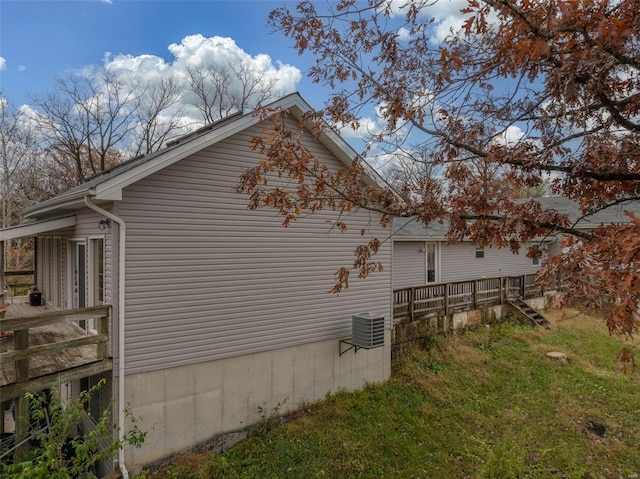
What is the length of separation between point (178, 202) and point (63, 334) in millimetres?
3682

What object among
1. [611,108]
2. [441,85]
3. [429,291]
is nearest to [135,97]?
[429,291]

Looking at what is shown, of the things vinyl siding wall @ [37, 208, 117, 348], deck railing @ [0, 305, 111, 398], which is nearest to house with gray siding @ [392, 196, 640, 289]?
vinyl siding wall @ [37, 208, 117, 348]

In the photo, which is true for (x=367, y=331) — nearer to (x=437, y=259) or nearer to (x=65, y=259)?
(x=65, y=259)

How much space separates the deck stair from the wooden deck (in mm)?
13824

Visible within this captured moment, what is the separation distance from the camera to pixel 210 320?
676cm

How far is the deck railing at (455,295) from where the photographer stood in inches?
431

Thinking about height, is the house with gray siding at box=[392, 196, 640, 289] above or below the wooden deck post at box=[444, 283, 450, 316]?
above

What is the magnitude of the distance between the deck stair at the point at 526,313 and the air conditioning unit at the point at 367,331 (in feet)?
27.4

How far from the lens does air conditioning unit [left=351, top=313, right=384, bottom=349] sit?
8.15 meters

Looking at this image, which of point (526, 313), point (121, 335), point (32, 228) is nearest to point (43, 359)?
point (121, 335)

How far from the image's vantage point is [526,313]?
1411 cm

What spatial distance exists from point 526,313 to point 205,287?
505 inches

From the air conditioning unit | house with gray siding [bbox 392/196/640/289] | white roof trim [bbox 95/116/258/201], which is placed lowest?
the air conditioning unit

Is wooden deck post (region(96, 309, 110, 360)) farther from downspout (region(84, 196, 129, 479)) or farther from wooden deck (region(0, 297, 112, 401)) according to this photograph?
downspout (region(84, 196, 129, 479))
